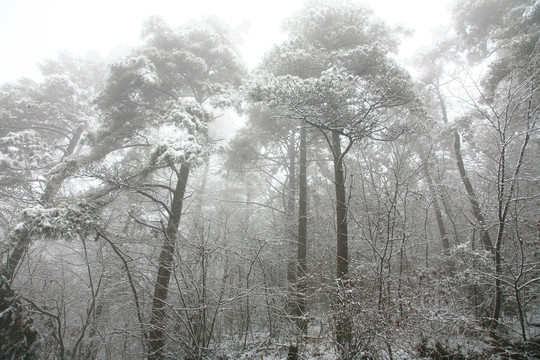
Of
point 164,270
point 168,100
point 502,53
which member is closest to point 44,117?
point 168,100

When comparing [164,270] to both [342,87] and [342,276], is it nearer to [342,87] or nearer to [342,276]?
[342,276]

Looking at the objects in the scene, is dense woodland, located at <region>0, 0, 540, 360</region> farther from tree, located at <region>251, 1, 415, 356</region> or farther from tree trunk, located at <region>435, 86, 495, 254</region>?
tree trunk, located at <region>435, 86, 495, 254</region>

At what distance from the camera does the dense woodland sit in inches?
172

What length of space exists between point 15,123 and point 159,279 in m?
10.4

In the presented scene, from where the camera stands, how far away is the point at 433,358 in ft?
13.7

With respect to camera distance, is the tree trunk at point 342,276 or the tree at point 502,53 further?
the tree at point 502,53

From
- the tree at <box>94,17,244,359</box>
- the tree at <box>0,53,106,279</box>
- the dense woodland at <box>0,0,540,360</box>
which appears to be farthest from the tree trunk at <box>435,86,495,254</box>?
the tree at <box>0,53,106,279</box>

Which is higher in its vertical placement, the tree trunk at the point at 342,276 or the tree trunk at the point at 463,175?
the tree trunk at the point at 463,175

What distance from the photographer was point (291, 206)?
29.9 ft

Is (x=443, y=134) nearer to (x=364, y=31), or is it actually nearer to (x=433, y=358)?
(x=364, y=31)

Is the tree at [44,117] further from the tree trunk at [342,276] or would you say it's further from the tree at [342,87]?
the tree trunk at [342,276]

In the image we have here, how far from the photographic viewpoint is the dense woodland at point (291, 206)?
14.3ft

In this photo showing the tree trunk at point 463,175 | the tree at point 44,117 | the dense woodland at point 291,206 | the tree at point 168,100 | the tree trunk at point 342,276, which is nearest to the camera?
the tree trunk at point 342,276

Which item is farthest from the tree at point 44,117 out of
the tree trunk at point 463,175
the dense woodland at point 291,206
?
the tree trunk at point 463,175
